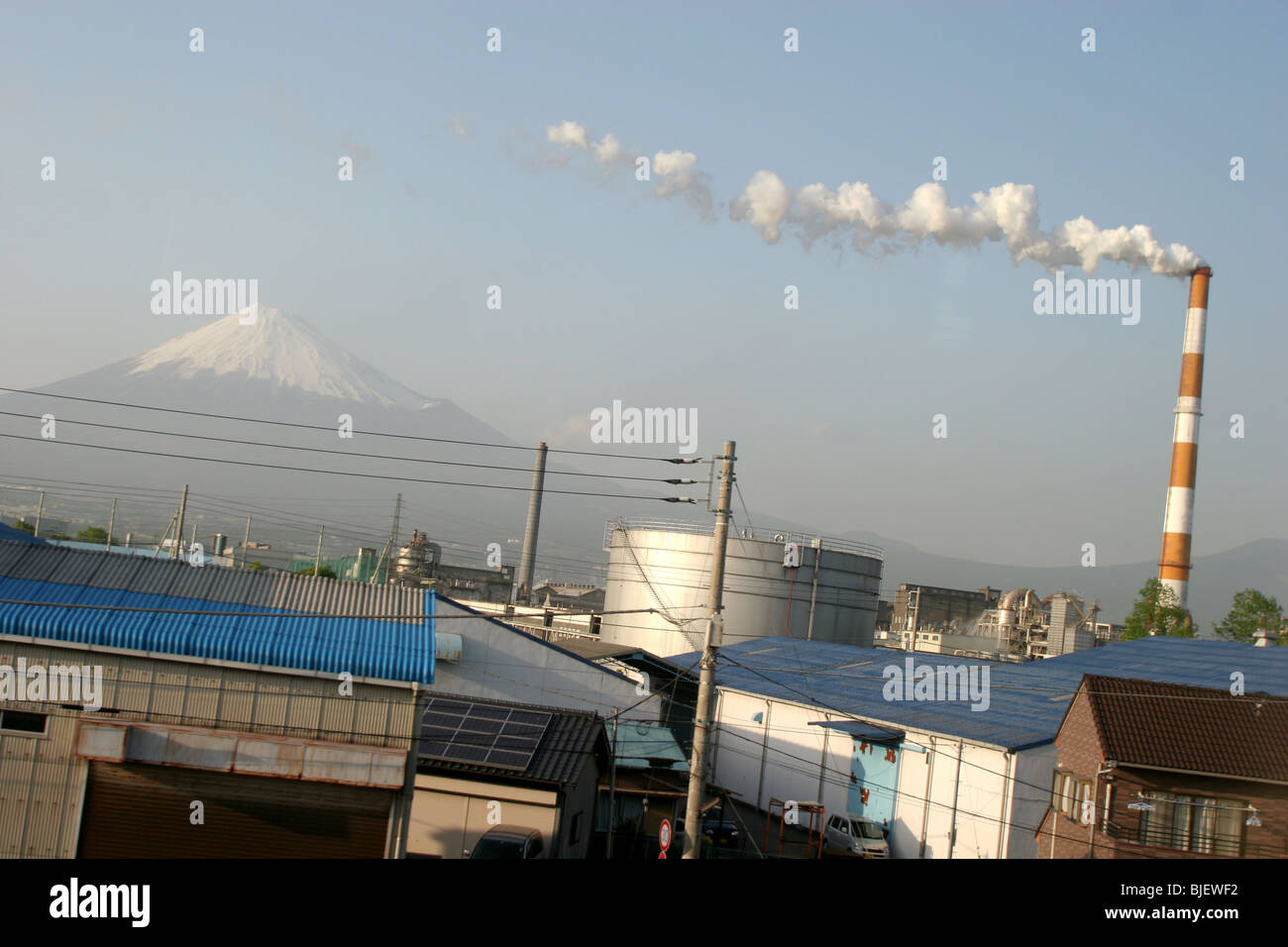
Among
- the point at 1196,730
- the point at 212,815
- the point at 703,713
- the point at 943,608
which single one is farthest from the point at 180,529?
the point at 943,608

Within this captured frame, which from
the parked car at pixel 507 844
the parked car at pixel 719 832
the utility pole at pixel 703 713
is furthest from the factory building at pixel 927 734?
the utility pole at pixel 703 713

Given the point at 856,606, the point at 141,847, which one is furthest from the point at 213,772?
the point at 856,606

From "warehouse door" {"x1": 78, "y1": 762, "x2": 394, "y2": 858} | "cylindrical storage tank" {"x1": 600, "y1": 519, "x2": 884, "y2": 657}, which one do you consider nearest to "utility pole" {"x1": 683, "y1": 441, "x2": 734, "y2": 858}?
"warehouse door" {"x1": 78, "y1": 762, "x2": 394, "y2": 858}

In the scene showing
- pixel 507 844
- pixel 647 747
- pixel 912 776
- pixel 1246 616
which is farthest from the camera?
pixel 1246 616

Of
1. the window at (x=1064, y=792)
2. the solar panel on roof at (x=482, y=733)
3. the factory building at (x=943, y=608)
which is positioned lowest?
the factory building at (x=943, y=608)

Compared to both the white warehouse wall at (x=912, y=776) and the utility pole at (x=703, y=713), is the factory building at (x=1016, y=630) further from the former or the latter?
the utility pole at (x=703, y=713)

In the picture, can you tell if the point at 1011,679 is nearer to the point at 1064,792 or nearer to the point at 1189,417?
the point at 1064,792

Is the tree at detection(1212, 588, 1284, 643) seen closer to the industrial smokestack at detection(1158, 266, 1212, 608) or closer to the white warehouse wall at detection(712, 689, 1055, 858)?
the industrial smokestack at detection(1158, 266, 1212, 608)
